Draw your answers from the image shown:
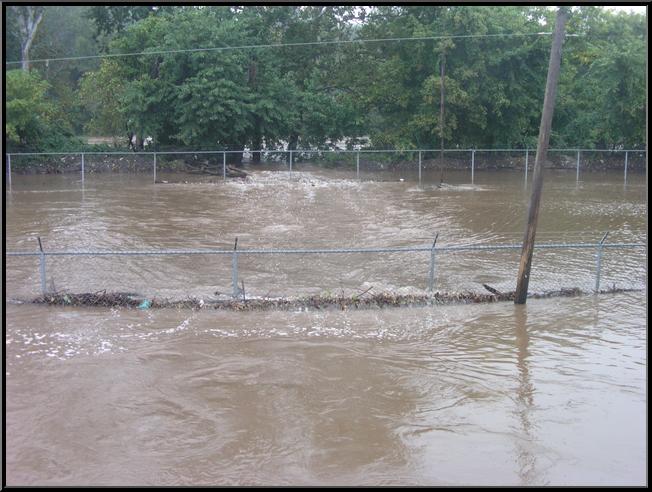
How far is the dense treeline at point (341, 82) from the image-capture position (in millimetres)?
37469

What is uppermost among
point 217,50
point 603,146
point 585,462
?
point 217,50

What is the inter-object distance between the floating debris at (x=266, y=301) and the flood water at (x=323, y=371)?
0.32 m

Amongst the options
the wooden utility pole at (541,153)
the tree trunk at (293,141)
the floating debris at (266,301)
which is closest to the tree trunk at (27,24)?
the tree trunk at (293,141)

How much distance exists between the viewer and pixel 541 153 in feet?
43.6

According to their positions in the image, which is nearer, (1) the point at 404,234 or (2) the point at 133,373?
(2) the point at 133,373

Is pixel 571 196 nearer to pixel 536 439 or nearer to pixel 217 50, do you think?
pixel 217 50

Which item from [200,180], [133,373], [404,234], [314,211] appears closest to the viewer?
[133,373]

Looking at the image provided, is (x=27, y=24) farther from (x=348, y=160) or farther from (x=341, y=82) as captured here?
(x=348, y=160)

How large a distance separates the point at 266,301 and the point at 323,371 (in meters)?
3.57

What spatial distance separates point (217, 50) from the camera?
36812mm

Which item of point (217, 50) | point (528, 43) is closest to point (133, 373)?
point (217, 50)

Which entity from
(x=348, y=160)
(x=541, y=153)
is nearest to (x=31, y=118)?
(x=348, y=160)

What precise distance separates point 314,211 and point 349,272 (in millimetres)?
9309

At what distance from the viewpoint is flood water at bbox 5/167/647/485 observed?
25.0 ft
